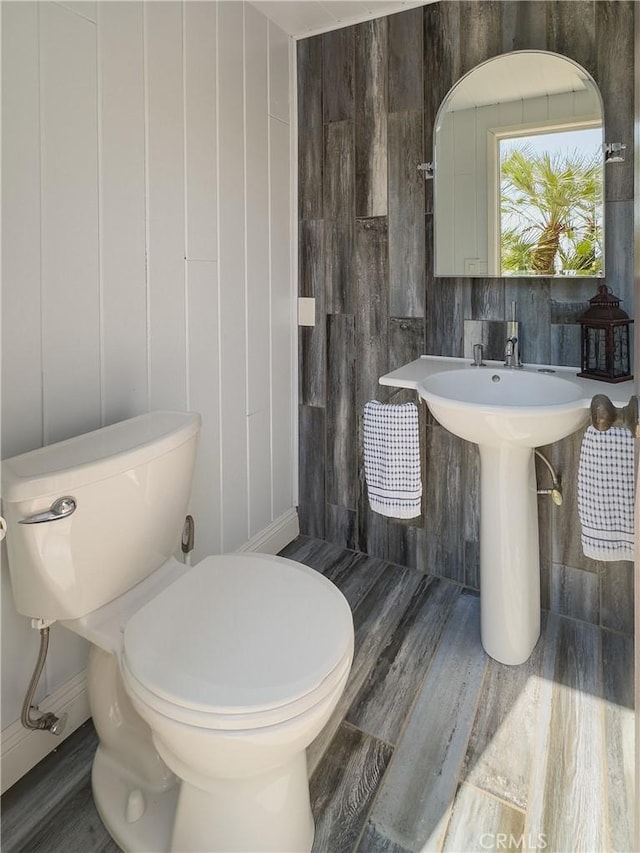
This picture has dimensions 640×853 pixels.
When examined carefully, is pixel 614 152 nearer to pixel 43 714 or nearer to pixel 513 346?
pixel 513 346

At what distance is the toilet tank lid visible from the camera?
102 cm

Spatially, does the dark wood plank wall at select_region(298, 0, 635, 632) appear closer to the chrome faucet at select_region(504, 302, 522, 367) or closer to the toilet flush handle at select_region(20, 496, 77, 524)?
the chrome faucet at select_region(504, 302, 522, 367)

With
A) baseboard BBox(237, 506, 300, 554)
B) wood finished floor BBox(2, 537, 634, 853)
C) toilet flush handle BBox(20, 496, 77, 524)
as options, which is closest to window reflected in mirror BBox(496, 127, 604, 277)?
wood finished floor BBox(2, 537, 634, 853)

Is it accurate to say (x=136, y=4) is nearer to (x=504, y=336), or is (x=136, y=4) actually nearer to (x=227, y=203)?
(x=227, y=203)

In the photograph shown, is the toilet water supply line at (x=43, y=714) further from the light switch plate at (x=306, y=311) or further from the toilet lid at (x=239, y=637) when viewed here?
the light switch plate at (x=306, y=311)

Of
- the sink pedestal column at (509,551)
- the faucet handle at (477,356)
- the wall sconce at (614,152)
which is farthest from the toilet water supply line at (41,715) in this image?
the wall sconce at (614,152)

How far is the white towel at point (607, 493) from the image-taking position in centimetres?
150

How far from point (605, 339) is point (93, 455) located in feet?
4.73

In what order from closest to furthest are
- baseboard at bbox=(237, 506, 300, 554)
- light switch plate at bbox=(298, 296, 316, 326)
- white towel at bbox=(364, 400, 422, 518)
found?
white towel at bbox=(364, 400, 422, 518) → baseboard at bbox=(237, 506, 300, 554) → light switch plate at bbox=(298, 296, 316, 326)

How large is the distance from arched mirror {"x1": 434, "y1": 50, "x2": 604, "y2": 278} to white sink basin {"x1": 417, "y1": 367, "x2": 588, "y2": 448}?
1.21 ft

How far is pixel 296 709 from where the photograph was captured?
921 millimetres

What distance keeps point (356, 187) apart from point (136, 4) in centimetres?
94

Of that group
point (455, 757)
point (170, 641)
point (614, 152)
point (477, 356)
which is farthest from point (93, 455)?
point (614, 152)

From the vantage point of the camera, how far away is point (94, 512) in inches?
43.5
